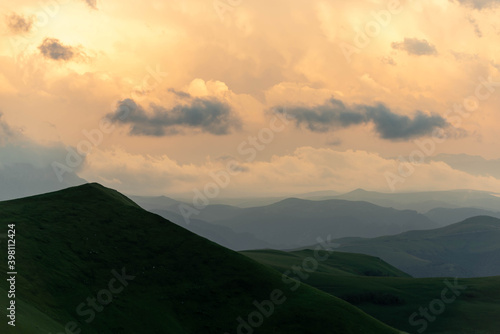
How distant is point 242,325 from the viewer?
7975 centimetres

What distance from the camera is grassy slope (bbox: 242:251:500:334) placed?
5354 inches

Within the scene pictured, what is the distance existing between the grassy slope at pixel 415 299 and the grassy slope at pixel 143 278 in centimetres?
6088

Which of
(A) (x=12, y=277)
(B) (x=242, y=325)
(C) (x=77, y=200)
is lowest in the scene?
(B) (x=242, y=325)

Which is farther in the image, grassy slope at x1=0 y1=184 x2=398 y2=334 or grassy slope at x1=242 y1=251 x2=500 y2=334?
grassy slope at x1=242 y1=251 x2=500 y2=334

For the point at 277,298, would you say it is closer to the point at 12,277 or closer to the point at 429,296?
the point at 12,277

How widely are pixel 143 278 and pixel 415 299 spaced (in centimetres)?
10909

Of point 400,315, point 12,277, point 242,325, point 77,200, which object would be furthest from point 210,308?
point 400,315

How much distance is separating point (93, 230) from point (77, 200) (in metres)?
A: 18.1

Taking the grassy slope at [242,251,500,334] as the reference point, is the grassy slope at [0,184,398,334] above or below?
above

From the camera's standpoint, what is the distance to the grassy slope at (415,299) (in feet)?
446

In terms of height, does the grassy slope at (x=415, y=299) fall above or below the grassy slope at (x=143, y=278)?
below

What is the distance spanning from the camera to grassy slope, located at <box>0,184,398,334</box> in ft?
238

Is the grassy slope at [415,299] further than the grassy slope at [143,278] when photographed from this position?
Yes

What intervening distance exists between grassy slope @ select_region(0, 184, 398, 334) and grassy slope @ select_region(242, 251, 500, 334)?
60882 millimetres
